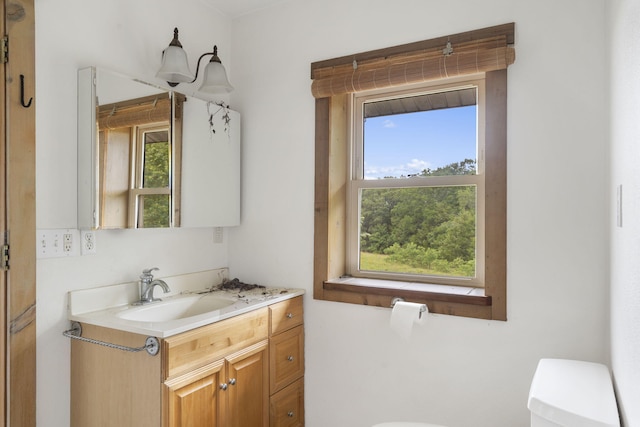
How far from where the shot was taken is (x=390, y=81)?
2.17m

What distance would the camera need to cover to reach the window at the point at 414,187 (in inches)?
76.7

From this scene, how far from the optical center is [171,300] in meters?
2.17

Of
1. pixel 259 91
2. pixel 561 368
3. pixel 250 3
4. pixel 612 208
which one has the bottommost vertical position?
pixel 561 368

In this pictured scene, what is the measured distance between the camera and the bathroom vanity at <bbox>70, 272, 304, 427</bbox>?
5.42 ft

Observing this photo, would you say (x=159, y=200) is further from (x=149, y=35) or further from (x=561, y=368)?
(x=561, y=368)

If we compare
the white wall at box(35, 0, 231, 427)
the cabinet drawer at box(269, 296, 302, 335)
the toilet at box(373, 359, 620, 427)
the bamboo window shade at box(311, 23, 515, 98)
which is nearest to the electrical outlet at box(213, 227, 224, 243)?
the white wall at box(35, 0, 231, 427)

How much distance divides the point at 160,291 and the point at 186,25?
1480mm

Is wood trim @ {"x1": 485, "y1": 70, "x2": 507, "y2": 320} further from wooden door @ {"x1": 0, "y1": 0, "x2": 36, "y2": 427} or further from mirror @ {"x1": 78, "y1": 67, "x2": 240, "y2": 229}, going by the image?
wooden door @ {"x1": 0, "y1": 0, "x2": 36, "y2": 427}

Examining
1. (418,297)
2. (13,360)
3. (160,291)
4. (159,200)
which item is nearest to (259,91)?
(159,200)

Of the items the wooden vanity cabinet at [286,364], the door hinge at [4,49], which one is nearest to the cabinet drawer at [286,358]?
the wooden vanity cabinet at [286,364]

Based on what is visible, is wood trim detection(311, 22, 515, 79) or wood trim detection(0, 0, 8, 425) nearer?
wood trim detection(0, 0, 8, 425)

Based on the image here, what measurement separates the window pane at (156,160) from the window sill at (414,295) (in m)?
1.01

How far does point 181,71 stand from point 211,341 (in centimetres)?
128

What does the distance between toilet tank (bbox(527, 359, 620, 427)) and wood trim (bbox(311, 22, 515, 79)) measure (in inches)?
54.7
